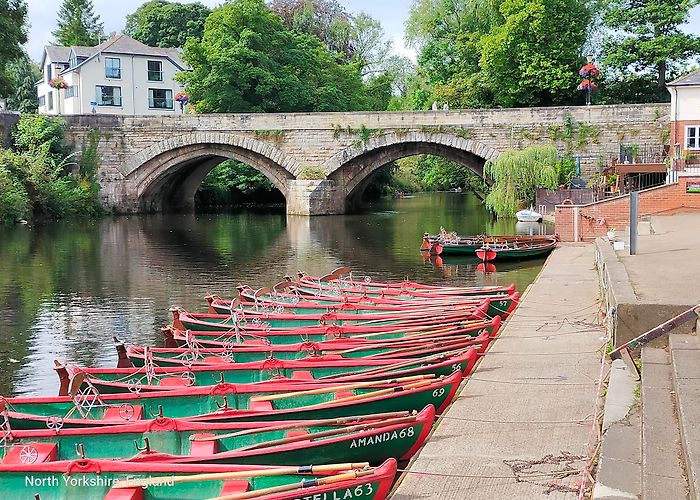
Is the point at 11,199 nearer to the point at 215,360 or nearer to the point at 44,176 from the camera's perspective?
the point at 44,176

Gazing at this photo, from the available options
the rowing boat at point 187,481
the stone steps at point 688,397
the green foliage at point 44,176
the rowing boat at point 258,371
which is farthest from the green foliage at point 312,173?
the rowing boat at point 187,481

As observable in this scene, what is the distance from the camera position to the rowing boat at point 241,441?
6.99 meters

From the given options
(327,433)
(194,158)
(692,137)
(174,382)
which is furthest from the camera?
(194,158)

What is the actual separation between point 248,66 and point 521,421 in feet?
137

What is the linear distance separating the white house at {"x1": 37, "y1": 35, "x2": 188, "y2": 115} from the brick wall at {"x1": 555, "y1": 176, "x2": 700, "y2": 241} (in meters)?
40.0

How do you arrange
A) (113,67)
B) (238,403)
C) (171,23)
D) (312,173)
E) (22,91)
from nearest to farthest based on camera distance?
(238,403) < (312,173) < (113,67) < (171,23) < (22,91)

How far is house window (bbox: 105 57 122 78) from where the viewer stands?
61.0 meters

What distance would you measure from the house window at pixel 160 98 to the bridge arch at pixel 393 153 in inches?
1043

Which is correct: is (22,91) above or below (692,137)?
above

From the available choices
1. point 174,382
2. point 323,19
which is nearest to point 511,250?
point 174,382

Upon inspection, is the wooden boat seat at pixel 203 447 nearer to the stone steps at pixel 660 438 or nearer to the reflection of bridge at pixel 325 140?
the stone steps at pixel 660 438

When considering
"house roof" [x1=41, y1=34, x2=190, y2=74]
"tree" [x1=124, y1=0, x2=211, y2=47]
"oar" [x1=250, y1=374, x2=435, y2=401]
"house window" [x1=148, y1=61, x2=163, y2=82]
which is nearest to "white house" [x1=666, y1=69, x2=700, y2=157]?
"oar" [x1=250, y1=374, x2=435, y2=401]

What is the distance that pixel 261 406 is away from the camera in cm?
840

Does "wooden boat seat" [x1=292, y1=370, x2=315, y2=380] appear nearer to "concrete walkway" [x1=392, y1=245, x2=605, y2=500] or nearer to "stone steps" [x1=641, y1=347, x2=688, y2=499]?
"concrete walkway" [x1=392, y1=245, x2=605, y2=500]
